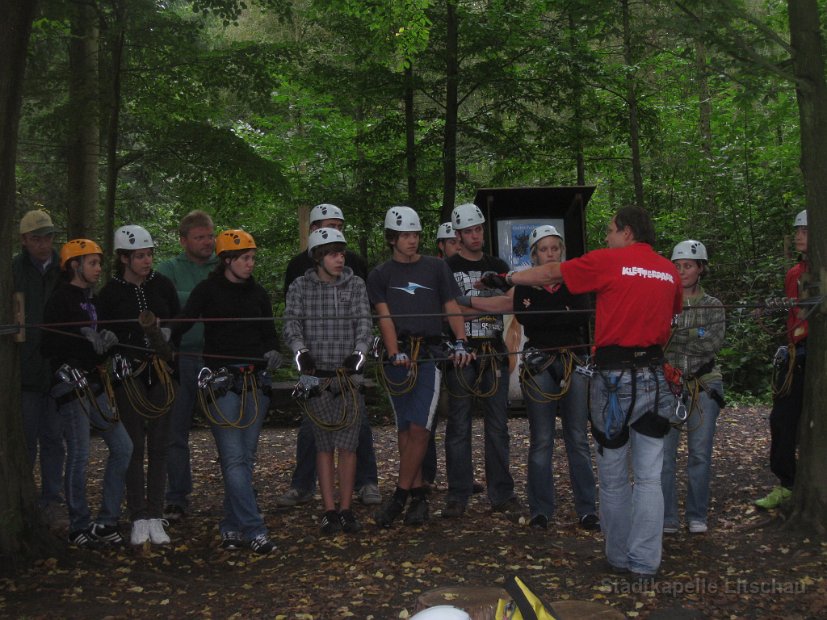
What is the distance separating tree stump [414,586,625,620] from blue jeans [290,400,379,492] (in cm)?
298

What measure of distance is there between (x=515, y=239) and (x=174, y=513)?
5.66 m

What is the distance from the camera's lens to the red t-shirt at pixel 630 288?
528cm

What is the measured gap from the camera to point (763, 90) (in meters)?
6.66

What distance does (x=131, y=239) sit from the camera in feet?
20.7

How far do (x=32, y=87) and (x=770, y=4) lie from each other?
10011mm

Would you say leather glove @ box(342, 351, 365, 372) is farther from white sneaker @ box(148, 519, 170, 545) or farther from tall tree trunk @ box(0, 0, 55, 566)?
tall tree trunk @ box(0, 0, 55, 566)

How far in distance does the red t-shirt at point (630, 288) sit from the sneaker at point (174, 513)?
362cm

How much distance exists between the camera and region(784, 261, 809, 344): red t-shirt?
645 centimetres

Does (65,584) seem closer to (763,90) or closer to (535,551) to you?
(535,551)

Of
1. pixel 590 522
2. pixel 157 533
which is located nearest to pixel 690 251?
pixel 590 522

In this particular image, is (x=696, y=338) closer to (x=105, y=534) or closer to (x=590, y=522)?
(x=590, y=522)

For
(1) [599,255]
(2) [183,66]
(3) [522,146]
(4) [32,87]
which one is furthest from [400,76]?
(1) [599,255]

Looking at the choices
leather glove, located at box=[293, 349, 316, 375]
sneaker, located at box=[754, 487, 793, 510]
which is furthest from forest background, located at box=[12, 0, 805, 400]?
leather glove, located at box=[293, 349, 316, 375]

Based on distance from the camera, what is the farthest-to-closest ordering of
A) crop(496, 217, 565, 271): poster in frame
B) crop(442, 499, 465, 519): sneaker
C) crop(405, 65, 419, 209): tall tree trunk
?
crop(405, 65, 419, 209): tall tree trunk → crop(496, 217, 565, 271): poster in frame → crop(442, 499, 465, 519): sneaker
